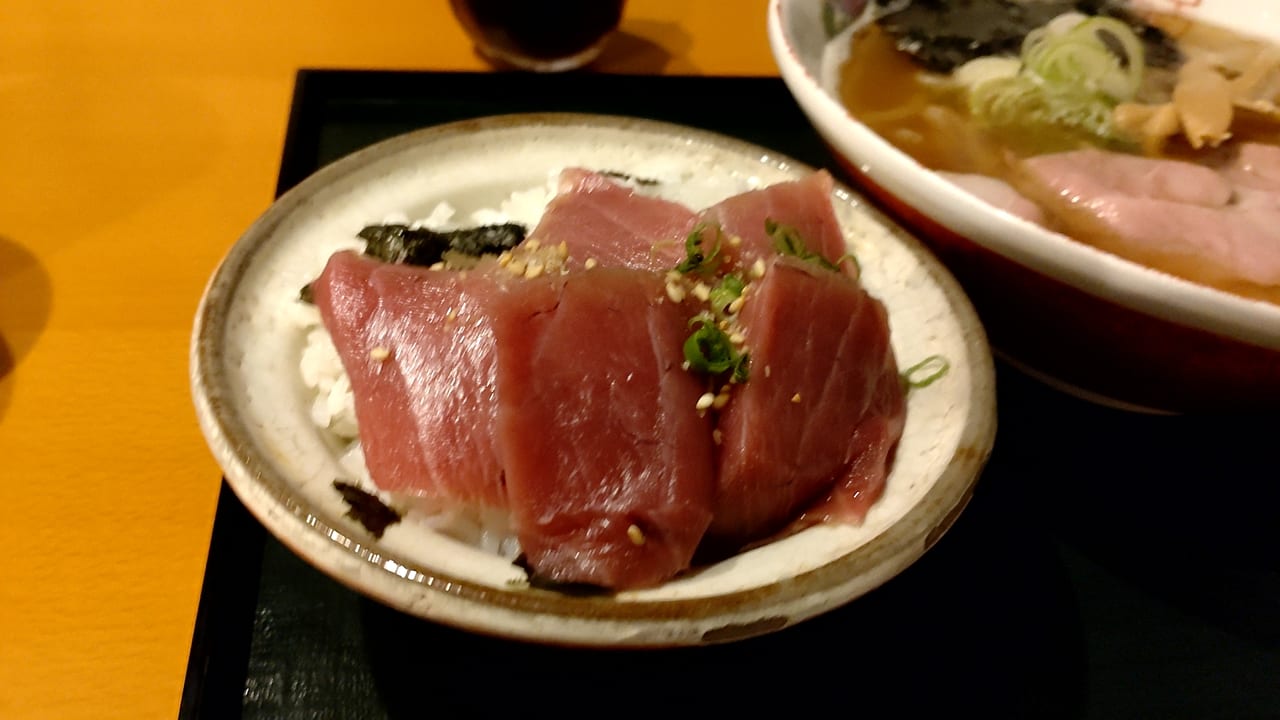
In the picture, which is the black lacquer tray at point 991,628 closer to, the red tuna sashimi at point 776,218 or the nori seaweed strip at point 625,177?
the red tuna sashimi at point 776,218

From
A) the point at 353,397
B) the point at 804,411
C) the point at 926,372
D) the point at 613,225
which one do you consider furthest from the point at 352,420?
the point at 926,372

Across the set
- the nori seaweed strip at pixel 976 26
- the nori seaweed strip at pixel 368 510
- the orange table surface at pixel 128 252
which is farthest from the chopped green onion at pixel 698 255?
the nori seaweed strip at pixel 976 26

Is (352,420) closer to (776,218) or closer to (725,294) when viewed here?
(725,294)

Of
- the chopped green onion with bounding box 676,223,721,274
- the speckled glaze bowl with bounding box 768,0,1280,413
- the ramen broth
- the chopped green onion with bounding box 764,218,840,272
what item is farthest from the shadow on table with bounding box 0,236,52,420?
the ramen broth

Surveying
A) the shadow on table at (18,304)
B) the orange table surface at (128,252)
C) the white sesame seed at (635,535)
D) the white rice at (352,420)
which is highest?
the white sesame seed at (635,535)

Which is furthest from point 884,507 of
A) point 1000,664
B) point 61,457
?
point 61,457
